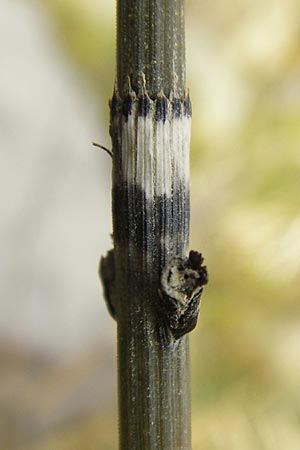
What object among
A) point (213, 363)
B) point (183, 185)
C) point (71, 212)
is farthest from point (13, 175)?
point (183, 185)

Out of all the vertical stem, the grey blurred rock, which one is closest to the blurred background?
the grey blurred rock

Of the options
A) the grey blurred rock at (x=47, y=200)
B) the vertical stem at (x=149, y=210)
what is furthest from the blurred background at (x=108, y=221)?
the vertical stem at (x=149, y=210)

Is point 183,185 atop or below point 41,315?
below

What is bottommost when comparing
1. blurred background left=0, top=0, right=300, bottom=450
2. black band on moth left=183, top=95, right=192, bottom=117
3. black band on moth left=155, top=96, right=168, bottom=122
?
black band on moth left=155, top=96, right=168, bottom=122

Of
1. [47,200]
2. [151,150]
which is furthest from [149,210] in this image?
[47,200]

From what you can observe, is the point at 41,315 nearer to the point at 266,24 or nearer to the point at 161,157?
the point at 266,24

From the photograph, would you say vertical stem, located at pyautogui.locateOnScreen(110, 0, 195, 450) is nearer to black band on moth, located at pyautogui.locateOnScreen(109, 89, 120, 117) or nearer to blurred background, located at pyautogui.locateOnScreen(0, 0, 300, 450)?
black band on moth, located at pyautogui.locateOnScreen(109, 89, 120, 117)
